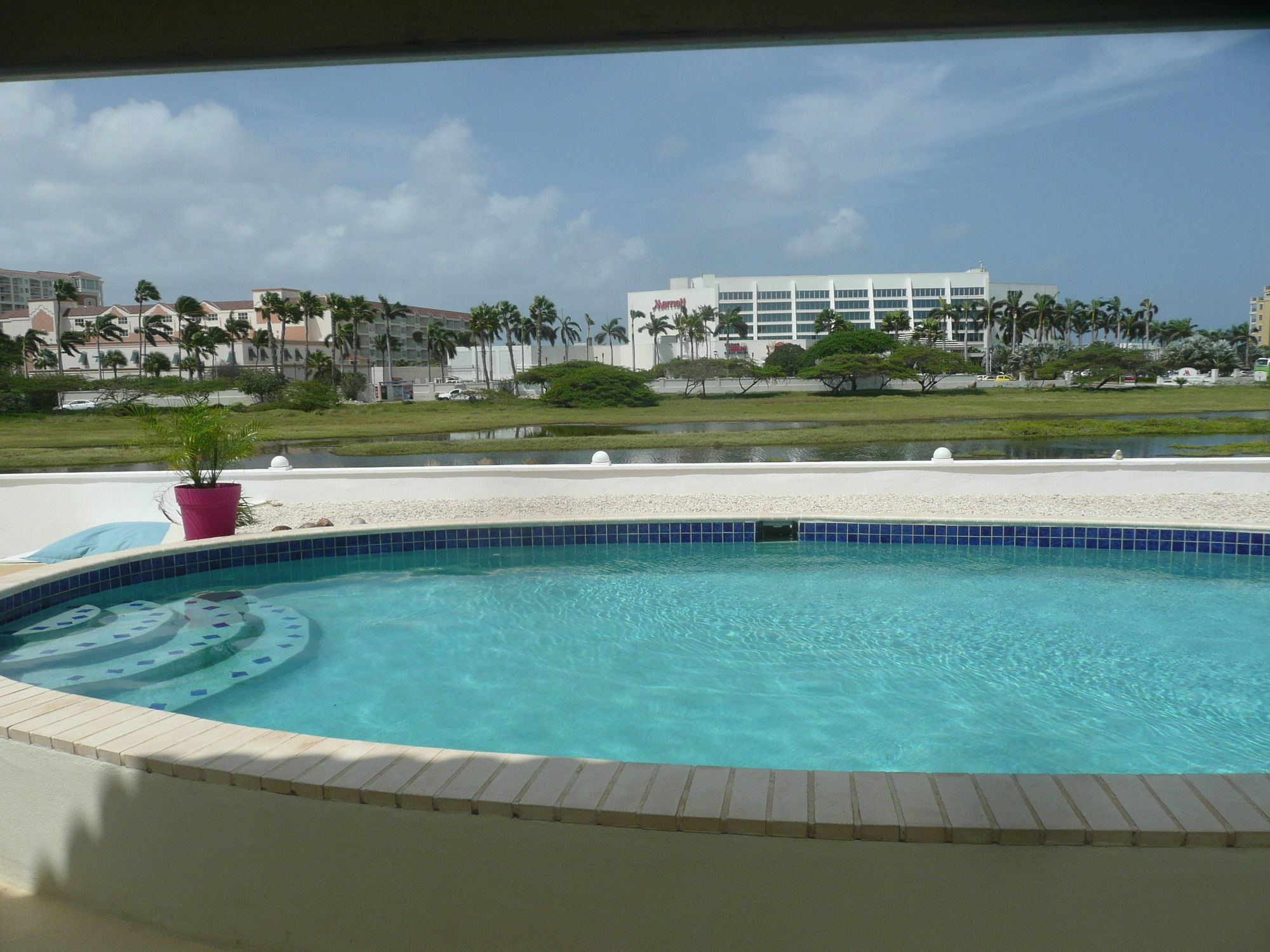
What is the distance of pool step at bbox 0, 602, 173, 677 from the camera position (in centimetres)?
384

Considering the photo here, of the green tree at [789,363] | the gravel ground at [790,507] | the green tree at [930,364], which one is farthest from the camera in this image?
the green tree at [789,363]

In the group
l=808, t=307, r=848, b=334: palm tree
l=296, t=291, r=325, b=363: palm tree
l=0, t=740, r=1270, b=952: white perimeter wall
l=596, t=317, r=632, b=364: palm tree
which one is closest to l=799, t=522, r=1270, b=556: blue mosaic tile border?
l=0, t=740, r=1270, b=952: white perimeter wall

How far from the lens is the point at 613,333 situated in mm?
55875

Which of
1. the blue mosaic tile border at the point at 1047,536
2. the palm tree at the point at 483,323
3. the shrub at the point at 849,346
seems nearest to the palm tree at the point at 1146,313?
the shrub at the point at 849,346

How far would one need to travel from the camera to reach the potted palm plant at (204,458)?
6.07 metres

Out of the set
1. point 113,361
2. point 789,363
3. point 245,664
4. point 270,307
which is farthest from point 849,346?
point 270,307

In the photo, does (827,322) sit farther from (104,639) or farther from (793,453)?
(104,639)

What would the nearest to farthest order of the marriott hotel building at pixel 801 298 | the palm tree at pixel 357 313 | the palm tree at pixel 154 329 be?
1. the palm tree at pixel 154 329
2. the palm tree at pixel 357 313
3. the marriott hotel building at pixel 801 298

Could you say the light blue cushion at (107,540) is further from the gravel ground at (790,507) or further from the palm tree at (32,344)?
the palm tree at (32,344)

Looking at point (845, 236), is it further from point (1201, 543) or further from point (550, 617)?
point (550, 617)

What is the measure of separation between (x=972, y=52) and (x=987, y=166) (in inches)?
300

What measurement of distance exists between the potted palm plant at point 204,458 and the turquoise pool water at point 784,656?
0.73 m

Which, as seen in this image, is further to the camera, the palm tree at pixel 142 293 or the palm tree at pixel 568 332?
the palm tree at pixel 568 332

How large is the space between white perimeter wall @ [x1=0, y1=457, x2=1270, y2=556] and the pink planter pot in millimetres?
2554
